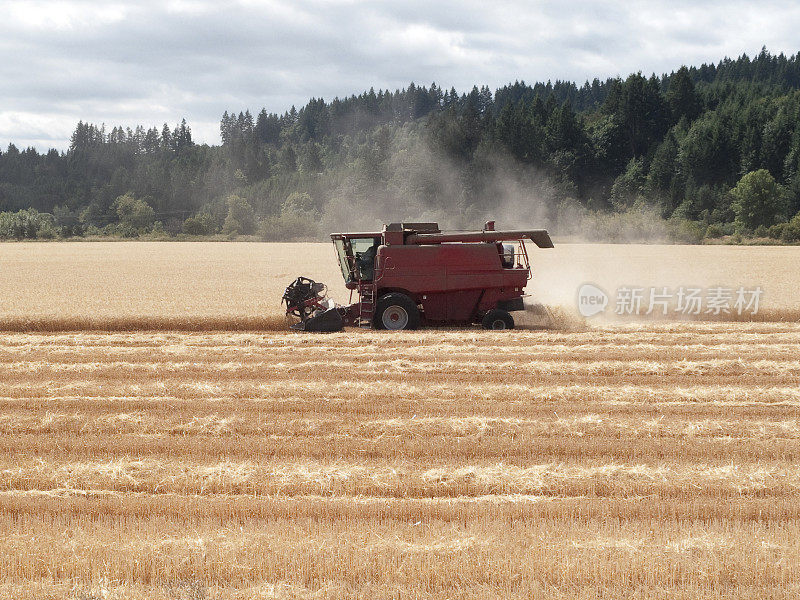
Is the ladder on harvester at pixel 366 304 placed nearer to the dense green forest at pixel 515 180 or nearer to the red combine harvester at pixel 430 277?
the red combine harvester at pixel 430 277

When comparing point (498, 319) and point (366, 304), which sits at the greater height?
point (366, 304)

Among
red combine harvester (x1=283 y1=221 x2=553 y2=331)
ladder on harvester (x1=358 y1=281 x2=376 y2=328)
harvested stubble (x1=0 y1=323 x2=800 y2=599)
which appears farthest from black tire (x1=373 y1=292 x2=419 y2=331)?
harvested stubble (x1=0 y1=323 x2=800 y2=599)

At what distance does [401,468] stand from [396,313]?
8.98 metres

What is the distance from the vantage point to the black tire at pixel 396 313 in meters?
16.4

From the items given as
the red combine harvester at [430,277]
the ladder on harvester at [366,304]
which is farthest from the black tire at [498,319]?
the ladder on harvester at [366,304]

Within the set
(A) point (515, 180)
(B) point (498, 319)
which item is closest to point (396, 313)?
(B) point (498, 319)

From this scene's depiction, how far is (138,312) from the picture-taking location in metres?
18.7

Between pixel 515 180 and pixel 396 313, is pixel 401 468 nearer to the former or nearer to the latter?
pixel 396 313

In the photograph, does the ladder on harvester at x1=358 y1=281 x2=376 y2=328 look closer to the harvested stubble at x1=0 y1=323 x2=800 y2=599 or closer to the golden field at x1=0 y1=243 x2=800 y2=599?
the golden field at x1=0 y1=243 x2=800 y2=599

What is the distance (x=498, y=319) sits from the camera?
1667 cm

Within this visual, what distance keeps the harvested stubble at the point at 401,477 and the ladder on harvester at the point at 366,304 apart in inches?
138

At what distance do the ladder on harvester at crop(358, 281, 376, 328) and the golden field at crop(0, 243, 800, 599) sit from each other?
162cm

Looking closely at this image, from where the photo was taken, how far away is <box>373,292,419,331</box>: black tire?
16.4 m

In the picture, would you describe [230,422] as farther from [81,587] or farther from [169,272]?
[169,272]
